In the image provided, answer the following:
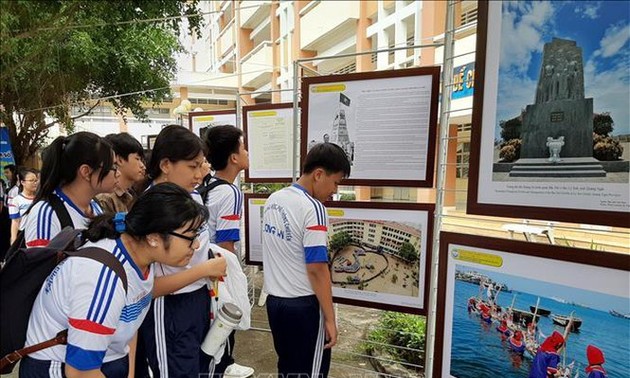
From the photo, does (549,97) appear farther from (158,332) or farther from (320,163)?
(158,332)

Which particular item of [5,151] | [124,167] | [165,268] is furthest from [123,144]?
[5,151]

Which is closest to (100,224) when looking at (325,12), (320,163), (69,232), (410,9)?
(69,232)

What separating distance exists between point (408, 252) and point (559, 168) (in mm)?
907

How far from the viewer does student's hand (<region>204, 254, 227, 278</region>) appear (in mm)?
1500

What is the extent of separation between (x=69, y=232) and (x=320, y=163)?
942 millimetres

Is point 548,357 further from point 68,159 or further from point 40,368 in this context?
point 68,159

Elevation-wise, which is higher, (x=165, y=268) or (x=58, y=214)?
(x=58, y=214)

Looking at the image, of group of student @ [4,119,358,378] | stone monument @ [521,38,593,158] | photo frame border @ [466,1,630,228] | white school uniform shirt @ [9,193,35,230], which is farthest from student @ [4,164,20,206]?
stone monument @ [521,38,593,158]

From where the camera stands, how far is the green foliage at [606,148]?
3.35 feet

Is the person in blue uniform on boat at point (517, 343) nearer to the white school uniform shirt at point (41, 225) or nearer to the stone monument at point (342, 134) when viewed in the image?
the stone monument at point (342, 134)

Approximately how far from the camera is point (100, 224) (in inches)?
45.0

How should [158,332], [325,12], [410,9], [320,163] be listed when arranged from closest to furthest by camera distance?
[158,332]
[320,163]
[410,9]
[325,12]

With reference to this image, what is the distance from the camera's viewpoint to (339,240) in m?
2.07

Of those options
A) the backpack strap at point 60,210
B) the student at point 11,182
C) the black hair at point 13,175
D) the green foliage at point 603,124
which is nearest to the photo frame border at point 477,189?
the green foliage at point 603,124
